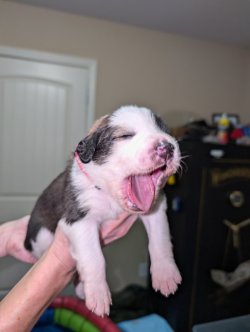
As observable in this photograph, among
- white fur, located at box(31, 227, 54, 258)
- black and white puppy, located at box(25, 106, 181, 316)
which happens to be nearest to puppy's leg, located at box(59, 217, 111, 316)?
black and white puppy, located at box(25, 106, 181, 316)

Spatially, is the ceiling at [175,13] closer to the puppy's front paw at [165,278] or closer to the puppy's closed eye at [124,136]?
the puppy's closed eye at [124,136]

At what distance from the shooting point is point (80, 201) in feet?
3.02

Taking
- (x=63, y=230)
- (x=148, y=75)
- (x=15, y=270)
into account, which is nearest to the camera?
(x=63, y=230)

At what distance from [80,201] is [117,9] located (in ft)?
7.41

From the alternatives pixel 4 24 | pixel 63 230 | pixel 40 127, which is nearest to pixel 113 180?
pixel 63 230

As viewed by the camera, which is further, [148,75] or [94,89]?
[148,75]

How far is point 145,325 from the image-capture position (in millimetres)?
2043

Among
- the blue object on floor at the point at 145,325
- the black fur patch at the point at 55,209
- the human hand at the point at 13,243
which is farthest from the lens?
the blue object on floor at the point at 145,325

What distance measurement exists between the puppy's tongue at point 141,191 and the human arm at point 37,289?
271mm

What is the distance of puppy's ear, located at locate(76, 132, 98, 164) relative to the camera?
82 cm

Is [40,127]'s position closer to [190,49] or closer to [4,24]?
[4,24]

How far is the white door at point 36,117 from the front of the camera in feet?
8.78

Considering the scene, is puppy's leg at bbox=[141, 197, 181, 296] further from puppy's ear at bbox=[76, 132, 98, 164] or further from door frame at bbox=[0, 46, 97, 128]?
door frame at bbox=[0, 46, 97, 128]

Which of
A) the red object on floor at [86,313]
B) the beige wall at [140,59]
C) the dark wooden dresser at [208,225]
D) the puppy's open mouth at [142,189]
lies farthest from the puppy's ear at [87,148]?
the beige wall at [140,59]
